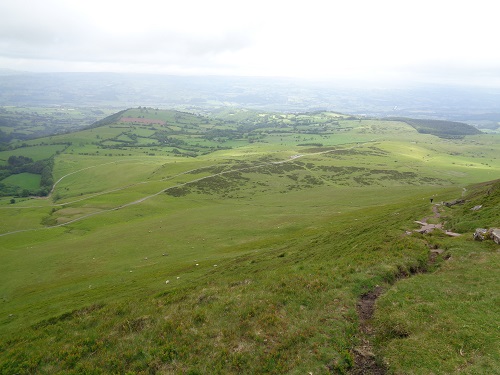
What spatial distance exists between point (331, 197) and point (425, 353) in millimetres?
128300

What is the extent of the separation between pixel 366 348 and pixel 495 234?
84.5 ft

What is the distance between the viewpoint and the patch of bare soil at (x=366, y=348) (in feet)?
64.2

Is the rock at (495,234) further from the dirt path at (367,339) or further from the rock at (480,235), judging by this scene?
the dirt path at (367,339)

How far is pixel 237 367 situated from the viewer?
21062mm

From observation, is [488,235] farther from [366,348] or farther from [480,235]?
[366,348]

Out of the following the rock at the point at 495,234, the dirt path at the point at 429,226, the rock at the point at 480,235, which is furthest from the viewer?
the dirt path at the point at 429,226

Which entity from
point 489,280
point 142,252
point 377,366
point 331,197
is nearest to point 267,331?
point 377,366

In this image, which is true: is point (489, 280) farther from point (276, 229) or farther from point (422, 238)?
point (276, 229)

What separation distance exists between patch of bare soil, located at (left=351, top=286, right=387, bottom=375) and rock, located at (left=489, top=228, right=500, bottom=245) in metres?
18.7

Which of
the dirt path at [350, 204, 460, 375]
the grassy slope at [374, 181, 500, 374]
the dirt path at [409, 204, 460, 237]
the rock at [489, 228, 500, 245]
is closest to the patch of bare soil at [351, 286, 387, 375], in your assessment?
the dirt path at [350, 204, 460, 375]

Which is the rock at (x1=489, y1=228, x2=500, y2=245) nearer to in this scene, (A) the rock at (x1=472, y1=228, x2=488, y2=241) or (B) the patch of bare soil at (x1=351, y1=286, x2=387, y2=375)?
(A) the rock at (x1=472, y1=228, x2=488, y2=241)

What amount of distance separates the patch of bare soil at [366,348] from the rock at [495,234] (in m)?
18.7

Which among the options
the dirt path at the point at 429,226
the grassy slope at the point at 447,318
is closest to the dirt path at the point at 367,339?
the grassy slope at the point at 447,318

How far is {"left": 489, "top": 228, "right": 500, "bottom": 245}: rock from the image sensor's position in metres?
34.2
